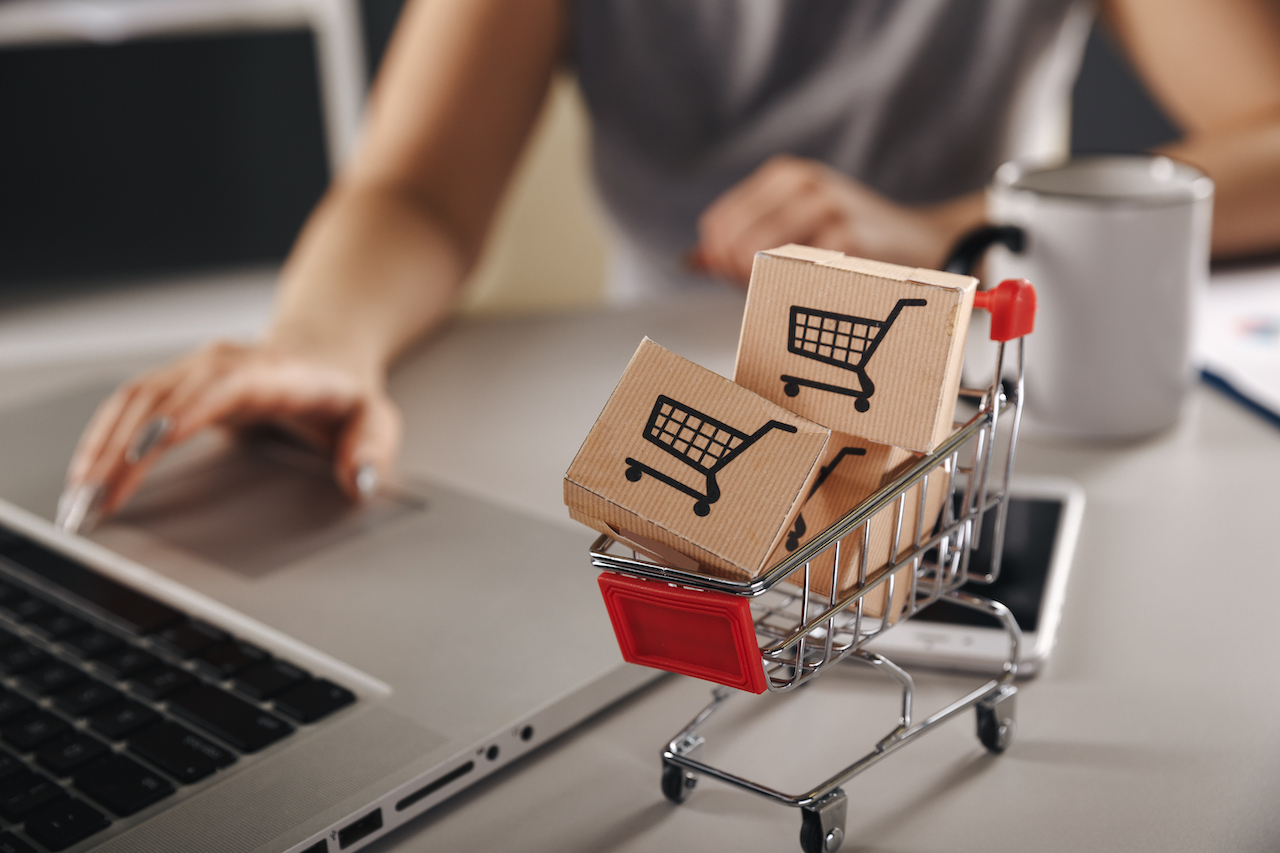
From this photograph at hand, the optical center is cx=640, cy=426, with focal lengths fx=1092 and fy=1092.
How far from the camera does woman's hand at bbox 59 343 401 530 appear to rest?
2.40 ft

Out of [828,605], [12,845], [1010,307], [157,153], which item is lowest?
[12,845]

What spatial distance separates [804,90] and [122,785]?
3.87 feet

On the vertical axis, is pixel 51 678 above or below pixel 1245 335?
below

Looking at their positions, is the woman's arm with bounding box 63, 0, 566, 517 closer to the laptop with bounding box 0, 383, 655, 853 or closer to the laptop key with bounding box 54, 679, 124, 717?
the laptop with bounding box 0, 383, 655, 853

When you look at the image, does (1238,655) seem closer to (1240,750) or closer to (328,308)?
(1240,750)

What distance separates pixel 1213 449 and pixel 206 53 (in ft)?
9.48

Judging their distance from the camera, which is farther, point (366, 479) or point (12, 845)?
point (366, 479)

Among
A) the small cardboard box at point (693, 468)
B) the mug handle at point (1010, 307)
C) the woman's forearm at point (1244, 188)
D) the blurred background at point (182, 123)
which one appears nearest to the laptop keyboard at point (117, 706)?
the small cardboard box at point (693, 468)

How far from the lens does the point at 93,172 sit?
2.99 m

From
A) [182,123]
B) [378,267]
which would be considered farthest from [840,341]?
[182,123]

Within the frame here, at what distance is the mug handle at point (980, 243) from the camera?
0.70 meters

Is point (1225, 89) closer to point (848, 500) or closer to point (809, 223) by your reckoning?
point (809, 223)

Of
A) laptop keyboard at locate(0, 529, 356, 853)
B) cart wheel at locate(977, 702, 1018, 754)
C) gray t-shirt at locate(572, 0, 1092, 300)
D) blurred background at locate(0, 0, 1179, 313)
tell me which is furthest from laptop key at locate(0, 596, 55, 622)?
blurred background at locate(0, 0, 1179, 313)

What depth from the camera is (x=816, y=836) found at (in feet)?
1.32
